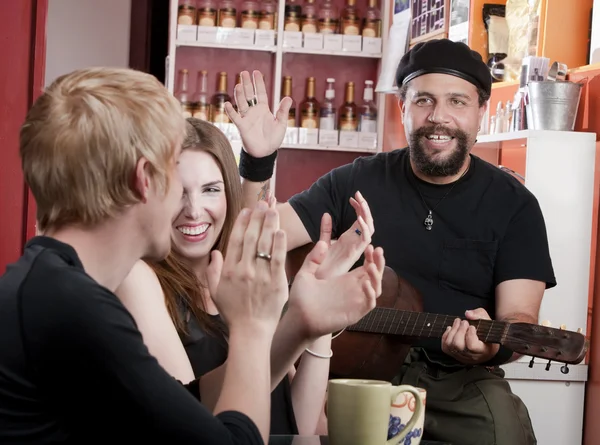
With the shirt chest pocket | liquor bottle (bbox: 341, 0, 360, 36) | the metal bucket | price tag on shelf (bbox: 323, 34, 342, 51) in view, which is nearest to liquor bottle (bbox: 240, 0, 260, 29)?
price tag on shelf (bbox: 323, 34, 342, 51)

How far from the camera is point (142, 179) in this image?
103 centimetres

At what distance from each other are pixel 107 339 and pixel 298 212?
1759 mm

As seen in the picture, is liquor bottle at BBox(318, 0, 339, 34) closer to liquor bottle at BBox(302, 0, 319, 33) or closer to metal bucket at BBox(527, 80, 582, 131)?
liquor bottle at BBox(302, 0, 319, 33)

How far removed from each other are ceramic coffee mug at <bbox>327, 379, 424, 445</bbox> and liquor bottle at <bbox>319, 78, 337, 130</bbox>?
3.79 m

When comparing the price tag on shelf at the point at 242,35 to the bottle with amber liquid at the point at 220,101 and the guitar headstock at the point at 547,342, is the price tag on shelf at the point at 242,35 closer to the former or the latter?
the bottle with amber liquid at the point at 220,101

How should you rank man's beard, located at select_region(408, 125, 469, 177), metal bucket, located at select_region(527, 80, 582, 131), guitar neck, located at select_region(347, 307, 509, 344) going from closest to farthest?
guitar neck, located at select_region(347, 307, 509, 344) → man's beard, located at select_region(408, 125, 469, 177) → metal bucket, located at select_region(527, 80, 582, 131)

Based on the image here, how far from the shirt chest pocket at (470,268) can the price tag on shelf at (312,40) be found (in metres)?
2.59

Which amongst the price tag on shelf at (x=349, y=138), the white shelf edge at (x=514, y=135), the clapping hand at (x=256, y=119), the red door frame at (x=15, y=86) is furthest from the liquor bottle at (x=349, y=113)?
the clapping hand at (x=256, y=119)

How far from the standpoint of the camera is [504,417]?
223 centimetres

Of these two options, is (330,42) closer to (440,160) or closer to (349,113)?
(349,113)

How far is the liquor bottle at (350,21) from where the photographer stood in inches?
194

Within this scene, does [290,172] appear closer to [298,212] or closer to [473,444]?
[298,212]

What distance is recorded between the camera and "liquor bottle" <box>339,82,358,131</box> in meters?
4.90

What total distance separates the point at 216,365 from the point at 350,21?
3.56m
